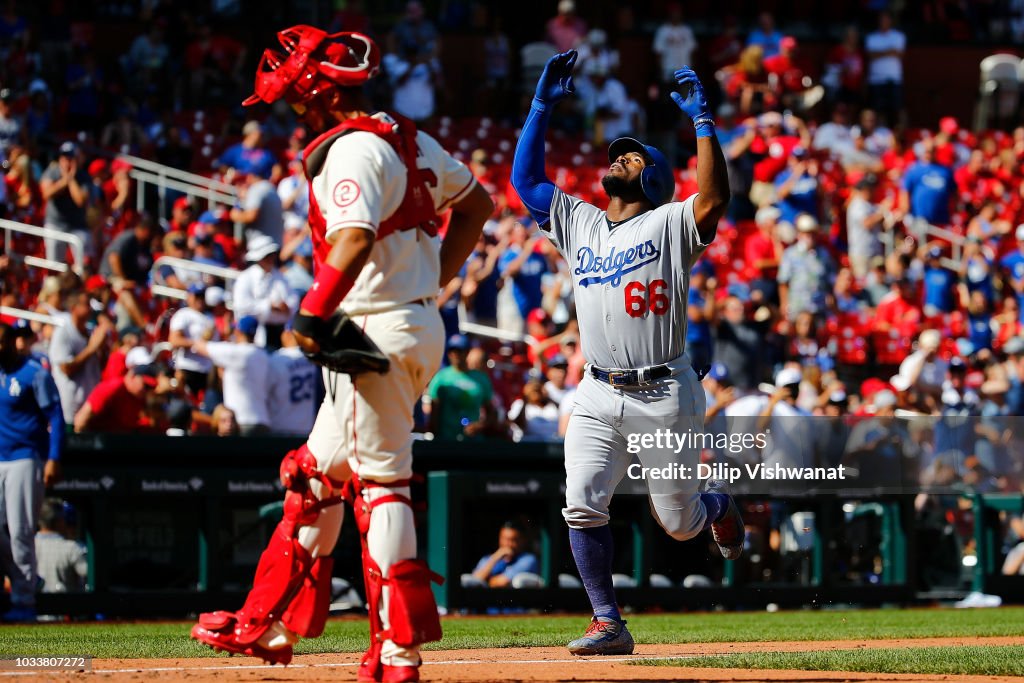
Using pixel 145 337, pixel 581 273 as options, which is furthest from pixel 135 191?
pixel 581 273

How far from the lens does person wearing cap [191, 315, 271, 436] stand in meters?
11.4

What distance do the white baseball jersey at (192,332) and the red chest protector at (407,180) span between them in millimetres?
6527

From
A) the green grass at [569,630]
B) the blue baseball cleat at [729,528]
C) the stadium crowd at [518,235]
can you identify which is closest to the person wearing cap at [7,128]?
the stadium crowd at [518,235]

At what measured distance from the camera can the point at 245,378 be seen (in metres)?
11.4

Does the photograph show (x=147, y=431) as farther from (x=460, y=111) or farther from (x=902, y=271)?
(x=460, y=111)

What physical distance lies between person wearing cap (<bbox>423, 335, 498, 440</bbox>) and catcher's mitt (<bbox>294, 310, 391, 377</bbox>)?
6.63 metres

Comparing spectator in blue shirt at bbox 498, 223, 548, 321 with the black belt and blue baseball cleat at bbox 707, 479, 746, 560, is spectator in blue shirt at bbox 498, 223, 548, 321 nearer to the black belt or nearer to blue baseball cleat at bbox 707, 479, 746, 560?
blue baseball cleat at bbox 707, 479, 746, 560

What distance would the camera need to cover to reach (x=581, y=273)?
7.05 m

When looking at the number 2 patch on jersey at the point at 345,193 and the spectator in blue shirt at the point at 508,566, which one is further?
the spectator in blue shirt at the point at 508,566

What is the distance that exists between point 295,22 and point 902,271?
9.10m

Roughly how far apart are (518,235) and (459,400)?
4.31 metres

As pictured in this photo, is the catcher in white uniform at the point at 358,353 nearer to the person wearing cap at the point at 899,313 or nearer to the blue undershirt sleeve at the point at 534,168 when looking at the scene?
the blue undershirt sleeve at the point at 534,168

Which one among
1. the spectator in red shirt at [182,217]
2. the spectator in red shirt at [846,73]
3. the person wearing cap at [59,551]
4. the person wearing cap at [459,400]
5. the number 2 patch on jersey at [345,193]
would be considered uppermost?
the spectator in red shirt at [846,73]

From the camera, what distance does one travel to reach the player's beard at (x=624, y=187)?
7066 mm
